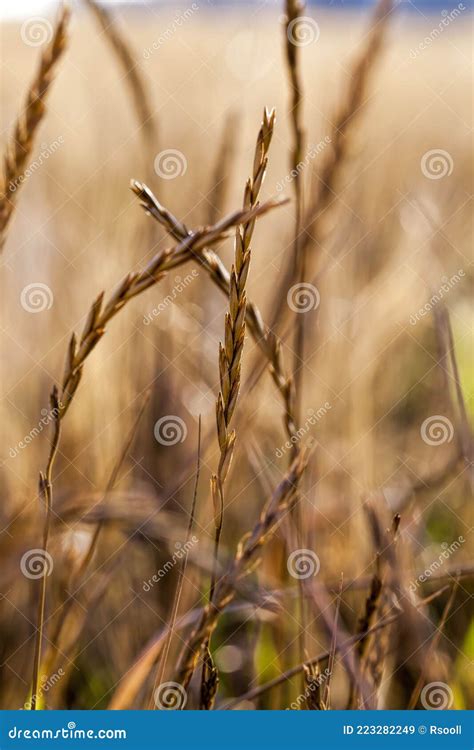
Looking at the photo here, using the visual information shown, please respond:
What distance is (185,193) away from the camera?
1.78m

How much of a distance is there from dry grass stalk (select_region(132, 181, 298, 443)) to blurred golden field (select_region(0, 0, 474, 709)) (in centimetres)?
12

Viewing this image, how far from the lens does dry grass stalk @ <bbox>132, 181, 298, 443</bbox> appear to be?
1.65 ft

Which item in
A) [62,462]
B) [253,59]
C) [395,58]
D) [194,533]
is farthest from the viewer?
[395,58]

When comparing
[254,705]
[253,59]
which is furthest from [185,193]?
[254,705]

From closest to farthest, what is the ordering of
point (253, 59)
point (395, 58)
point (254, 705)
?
point (254, 705) → point (253, 59) → point (395, 58)

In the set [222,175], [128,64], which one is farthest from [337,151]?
[128,64]

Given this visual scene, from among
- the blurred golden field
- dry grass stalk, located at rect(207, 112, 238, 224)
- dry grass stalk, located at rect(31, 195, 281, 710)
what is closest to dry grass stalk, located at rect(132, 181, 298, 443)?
dry grass stalk, located at rect(31, 195, 281, 710)

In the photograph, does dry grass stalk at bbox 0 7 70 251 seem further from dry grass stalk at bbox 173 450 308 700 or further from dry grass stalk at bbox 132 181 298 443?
dry grass stalk at bbox 173 450 308 700

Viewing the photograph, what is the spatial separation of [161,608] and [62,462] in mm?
306

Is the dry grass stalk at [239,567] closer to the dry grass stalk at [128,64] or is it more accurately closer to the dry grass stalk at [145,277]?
the dry grass stalk at [145,277]

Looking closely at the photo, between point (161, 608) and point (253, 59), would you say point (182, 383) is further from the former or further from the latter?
point (253, 59)

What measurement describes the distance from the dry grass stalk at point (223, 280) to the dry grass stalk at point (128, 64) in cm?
46

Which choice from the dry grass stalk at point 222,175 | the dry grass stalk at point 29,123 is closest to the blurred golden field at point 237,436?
the dry grass stalk at point 222,175

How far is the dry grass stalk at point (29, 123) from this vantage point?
2.14 ft
